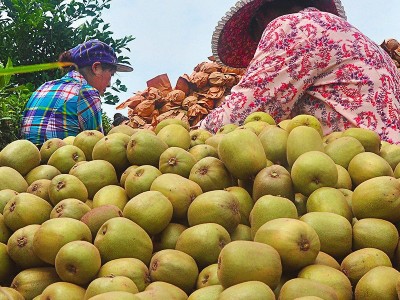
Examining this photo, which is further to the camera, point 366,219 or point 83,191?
point 83,191

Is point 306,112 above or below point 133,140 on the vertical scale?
below

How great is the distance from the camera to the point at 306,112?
3.07 m

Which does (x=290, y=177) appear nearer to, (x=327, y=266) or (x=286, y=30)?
(x=327, y=266)

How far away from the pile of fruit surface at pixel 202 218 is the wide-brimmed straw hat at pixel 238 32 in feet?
5.69

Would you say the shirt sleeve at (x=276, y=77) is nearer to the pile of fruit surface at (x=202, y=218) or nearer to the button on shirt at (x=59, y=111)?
the pile of fruit surface at (x=202, y=218)

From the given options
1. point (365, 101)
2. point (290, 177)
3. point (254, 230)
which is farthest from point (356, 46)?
point (254, 230)

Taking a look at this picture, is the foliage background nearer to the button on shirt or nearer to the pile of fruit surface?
the button on shirt

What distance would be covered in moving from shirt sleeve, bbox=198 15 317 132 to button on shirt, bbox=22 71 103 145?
252cm

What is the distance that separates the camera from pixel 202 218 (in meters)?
1.68

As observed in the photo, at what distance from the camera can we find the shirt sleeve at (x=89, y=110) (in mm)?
5336

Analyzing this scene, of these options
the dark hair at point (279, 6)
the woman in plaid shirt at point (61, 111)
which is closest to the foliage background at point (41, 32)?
the woman in plaid shirt at point (61, 111)

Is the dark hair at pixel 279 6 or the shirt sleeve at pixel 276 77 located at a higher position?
the dark hair at pixel 279 6

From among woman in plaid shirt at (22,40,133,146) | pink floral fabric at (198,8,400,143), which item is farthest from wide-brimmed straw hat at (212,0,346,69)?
woman in plaid shirt at (22,40,133,146)

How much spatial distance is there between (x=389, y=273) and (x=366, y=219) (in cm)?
26
